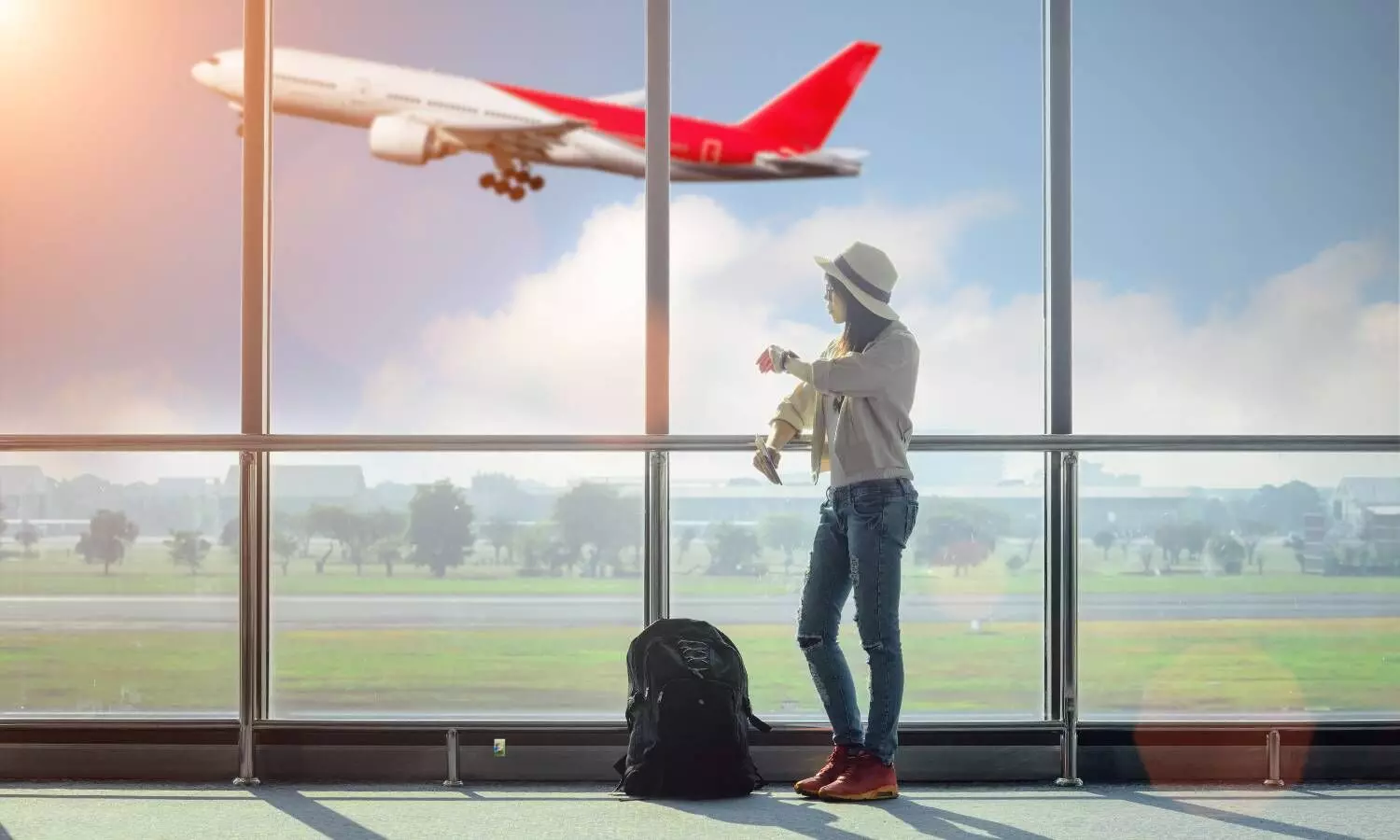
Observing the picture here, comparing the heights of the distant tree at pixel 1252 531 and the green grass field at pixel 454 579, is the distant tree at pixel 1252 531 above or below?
above

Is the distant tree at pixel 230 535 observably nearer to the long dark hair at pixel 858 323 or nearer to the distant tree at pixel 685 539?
the distant tree at pixel 685 539

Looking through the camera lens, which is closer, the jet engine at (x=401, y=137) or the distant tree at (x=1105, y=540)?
the distant tree at (x=1105, y=540)

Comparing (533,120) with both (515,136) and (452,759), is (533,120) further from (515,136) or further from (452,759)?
(452,759)

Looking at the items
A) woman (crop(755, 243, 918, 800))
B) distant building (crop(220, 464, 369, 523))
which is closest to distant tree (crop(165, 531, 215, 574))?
distant building (crop(220, 464, 369, 523))

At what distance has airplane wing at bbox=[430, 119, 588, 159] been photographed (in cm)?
423

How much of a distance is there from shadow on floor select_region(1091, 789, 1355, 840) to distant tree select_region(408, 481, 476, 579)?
185 cm

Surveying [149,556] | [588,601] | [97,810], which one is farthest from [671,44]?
[97,810]

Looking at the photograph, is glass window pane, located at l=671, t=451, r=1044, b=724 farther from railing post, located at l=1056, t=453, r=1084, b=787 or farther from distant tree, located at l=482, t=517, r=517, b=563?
distant tree, located at l=482, t=517, r=517, b=563

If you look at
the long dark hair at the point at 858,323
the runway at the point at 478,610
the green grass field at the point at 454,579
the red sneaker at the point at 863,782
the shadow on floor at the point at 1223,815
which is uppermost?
the long dark hair at the point at 858,323

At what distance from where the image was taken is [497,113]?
14.2 feet

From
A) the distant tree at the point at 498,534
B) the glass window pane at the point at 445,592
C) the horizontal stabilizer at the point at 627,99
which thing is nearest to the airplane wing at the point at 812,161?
the horizontal stabilizer at the point at 627,99

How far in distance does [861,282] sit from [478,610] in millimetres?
1441

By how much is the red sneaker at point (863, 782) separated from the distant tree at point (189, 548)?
182 cm

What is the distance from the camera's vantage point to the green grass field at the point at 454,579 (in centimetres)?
349
